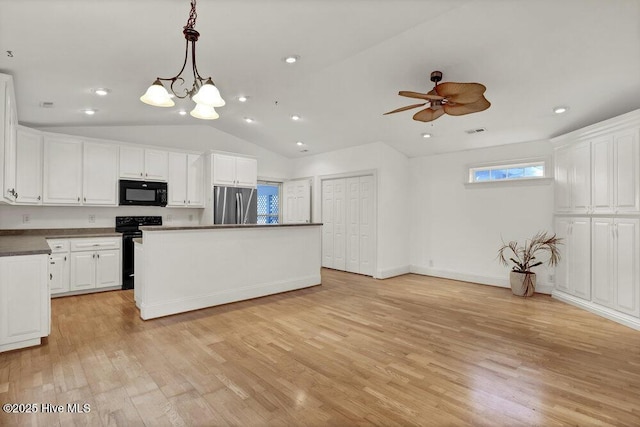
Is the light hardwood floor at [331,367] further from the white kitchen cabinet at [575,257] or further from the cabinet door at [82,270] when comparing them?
the cabinet door at [82,270]

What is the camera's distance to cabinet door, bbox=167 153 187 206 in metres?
5.68

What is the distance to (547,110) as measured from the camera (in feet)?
13.5

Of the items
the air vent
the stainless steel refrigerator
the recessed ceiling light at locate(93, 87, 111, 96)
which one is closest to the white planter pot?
the air vent

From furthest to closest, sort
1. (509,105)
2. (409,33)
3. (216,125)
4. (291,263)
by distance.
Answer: (216,125) → (291,263) → (509,105) → (409,33)

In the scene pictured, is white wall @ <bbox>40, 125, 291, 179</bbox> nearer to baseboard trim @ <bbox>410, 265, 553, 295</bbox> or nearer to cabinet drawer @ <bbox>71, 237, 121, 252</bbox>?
cabinet drawer @ <bbox>71, 237, 121, 252</bbox>

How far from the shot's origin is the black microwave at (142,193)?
5168 mm

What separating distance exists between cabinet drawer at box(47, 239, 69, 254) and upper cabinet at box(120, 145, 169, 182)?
132 centimetres

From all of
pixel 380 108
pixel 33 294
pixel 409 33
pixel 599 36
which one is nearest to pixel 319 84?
pixel 380 108

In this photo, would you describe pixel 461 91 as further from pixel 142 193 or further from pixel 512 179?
pixel 142 193

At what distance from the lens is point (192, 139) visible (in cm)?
622

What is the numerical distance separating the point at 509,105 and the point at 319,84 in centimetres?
257

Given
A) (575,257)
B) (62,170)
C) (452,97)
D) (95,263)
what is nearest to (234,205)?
(95,263)

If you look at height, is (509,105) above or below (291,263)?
above

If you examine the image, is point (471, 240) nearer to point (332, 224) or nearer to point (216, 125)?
point (332, 224)
